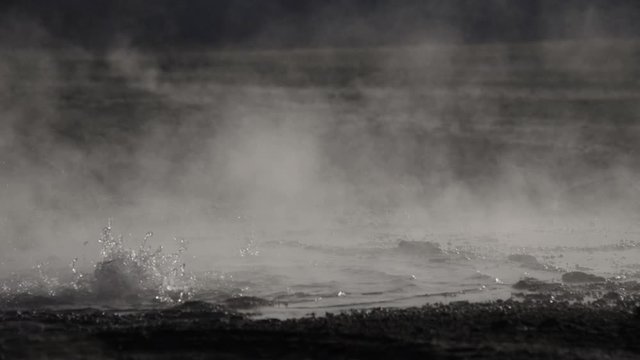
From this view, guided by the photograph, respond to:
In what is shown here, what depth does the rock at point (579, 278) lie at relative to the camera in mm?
8164

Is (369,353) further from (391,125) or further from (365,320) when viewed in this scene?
(391,125)

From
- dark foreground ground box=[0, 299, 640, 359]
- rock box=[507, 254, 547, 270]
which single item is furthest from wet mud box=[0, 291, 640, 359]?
rock box=[507, 254, 547, 270]

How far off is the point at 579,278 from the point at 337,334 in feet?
9.42

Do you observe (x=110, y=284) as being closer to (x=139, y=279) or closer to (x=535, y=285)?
(x=139, y=279)

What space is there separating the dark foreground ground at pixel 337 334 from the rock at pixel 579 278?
1399 mm

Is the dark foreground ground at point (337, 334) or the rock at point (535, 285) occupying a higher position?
the rock at point (535, 285)

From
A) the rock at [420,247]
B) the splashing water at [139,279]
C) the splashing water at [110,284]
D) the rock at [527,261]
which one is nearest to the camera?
the splashing water at [110,284]

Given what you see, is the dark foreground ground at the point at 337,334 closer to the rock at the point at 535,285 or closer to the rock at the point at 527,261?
the rock at the point at 535,285

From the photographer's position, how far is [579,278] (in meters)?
8.23

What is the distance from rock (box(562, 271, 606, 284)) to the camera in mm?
8164

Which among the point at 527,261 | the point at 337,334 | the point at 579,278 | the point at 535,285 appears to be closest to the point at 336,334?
the point at 337,334

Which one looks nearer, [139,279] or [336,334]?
[336,334]

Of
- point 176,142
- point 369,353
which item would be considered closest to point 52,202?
point 176,142

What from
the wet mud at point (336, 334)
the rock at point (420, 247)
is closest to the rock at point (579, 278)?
the wet mud at point (336, 334)
